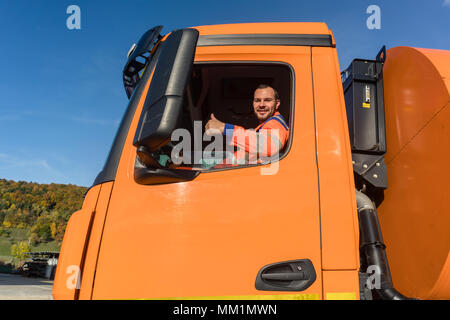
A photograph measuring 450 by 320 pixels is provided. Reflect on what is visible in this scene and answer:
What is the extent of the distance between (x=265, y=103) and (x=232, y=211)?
2.74 ft

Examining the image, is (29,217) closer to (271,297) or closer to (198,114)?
(198,114)

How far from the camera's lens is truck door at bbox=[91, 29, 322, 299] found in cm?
152

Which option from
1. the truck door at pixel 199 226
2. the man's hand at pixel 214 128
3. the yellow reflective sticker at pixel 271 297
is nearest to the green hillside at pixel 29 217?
the man's hand at pixel 214 128

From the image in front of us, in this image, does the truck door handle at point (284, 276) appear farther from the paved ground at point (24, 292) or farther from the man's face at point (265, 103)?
the paved ground at point (24, 292)

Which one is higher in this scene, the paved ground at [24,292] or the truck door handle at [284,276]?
the paved ground at [24,292]

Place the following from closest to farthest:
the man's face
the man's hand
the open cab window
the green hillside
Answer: the open cab window → the man's hand → the man's face → the green hillside

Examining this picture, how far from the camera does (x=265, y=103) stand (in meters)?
2.12

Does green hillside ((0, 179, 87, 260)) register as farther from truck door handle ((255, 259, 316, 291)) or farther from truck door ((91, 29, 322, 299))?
truck door handle ((255, 259, 316, 291))

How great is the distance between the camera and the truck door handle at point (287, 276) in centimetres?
154

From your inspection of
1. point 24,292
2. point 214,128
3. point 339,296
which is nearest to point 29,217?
point 24,292

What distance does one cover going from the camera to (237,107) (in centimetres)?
269

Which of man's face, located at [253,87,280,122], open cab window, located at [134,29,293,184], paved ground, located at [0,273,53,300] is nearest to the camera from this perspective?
open cab window, located at [134,29,293,184]

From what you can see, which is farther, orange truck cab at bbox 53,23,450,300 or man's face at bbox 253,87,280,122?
man's face at bbox 253,87,280,122

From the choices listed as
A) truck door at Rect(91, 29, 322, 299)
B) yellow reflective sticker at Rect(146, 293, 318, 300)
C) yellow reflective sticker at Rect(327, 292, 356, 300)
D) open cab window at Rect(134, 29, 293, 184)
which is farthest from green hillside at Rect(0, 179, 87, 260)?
yellow reflective sticker at Rect(327, 292, 356, 300)
